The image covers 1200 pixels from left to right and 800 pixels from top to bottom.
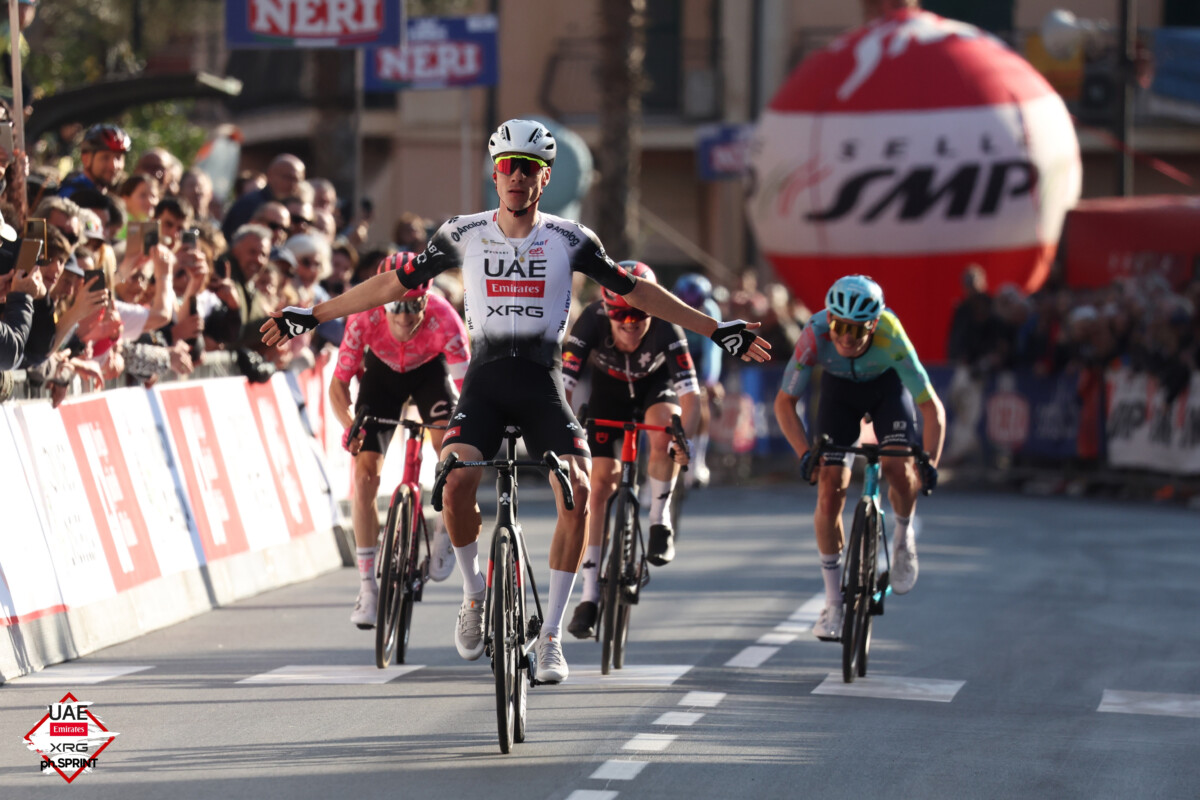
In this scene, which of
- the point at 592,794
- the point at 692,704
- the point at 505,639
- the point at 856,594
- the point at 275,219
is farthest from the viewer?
the point at 275,219

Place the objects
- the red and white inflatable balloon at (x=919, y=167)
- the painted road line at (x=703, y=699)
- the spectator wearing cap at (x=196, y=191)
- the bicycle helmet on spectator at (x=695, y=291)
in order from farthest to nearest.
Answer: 1. the red and white inflatable balloon at (x=919, y=167)
2. the bicycle helmet on spectator at (x=695, y=291)
3. the spectator wearing cap at (x=196, y=191)
4. the painted road line at (x=703, y=699)

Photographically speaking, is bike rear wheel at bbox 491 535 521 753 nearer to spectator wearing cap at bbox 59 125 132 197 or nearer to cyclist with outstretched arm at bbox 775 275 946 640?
cyclist with outstretched arm at bbox 775 275 946 640

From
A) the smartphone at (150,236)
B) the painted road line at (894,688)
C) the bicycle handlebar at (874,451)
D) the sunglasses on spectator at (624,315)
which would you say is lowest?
the painted road line at (894,688)

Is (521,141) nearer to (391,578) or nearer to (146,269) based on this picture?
(391,578)

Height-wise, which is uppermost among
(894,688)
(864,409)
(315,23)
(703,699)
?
(315,23)

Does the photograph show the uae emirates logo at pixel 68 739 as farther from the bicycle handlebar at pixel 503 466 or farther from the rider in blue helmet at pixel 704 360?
the rider in blue helmet at pixel 704 360

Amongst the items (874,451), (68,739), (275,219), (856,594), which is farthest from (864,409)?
(275,219)

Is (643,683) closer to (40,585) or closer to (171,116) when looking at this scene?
(40,585)

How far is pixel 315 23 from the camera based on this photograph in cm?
1856

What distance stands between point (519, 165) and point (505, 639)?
77.5 inches

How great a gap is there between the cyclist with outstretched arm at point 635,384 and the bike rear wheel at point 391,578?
3.73ft

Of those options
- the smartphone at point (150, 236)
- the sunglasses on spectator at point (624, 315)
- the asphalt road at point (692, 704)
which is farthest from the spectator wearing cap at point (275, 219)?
the sunglasses on spectator at point (624, 315)

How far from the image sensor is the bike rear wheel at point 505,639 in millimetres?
7781

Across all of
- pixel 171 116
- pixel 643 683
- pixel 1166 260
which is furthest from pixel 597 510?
pixel 171 116
